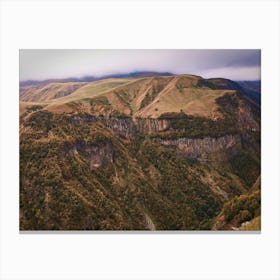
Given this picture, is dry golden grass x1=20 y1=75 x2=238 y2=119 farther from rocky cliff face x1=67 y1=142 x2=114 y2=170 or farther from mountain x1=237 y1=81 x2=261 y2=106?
rocky cliff face x1=67 y1=142 x2=114 y2=170

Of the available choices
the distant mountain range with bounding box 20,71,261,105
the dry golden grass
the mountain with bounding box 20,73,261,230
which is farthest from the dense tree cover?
the distant mountain range with bounding box 20,71,261,105

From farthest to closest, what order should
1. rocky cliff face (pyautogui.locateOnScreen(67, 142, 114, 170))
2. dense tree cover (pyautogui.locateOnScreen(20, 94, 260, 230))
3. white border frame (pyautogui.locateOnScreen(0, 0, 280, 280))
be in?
rocky cliff face (pyautogui.locateOnScreen(67, 142, 114, 170)), dense tree cover (pyautogui.locateOnScreen(20, 94, 260, 230)), white border frame (pyautogui.locateOnScreen(0, 0, 280, 280))

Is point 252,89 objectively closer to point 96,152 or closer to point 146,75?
point 146,75

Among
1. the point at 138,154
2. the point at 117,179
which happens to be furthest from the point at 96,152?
the point at 138,154
